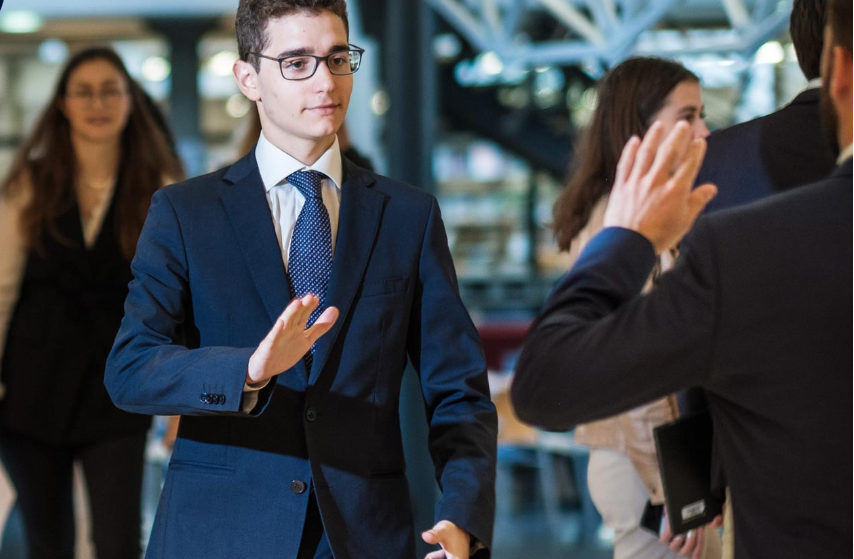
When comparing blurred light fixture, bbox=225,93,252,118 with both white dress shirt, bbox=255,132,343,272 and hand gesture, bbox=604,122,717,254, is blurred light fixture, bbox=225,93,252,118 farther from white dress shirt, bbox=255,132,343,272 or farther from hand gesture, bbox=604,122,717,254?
hand gesture, bbox=604,122,717,254

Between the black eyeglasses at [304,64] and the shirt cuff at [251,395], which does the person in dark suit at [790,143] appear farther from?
the shirt cuff at [251,395]

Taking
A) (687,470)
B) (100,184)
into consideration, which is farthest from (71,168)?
(687,470)

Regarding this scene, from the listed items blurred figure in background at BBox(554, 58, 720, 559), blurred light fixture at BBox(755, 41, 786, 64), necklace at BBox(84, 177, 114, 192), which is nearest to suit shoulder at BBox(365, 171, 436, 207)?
blurred figure in background at BBox(554, 58, 720, 559)

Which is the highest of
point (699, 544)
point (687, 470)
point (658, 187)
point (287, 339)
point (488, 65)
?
point (658, 187)

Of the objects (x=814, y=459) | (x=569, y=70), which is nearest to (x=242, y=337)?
(x=814, y=459)

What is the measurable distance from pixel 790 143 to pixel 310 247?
0.84 m

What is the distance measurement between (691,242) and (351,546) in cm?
80

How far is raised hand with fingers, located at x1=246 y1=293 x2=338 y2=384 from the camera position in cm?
142

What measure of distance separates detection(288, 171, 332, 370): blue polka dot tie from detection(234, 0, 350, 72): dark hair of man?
8.1 inches

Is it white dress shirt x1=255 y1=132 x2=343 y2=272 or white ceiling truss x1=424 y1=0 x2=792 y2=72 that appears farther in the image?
white ceiling truss x1=424 y1=0 x2=792 y2=72

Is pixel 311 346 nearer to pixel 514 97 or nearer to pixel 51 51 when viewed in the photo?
pixel 514 97

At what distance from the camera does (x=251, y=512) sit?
1.69 m

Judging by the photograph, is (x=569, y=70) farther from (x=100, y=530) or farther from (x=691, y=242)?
(x=691, y=242)

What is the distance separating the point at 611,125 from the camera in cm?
256
